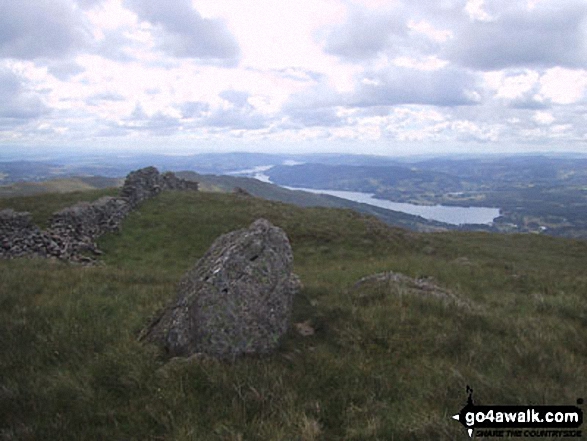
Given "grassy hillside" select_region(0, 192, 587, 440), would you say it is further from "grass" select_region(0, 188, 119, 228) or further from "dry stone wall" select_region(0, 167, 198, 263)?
"grass" select_region(0, 188, 119, 228)

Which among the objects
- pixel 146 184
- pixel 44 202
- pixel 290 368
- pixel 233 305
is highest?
pixel 146 184

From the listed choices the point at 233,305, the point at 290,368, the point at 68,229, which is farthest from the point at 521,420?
the point at 68,229

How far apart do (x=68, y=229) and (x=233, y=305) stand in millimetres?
25482

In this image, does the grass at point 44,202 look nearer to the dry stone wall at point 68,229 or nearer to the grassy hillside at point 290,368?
the dry stone wall at point 68,229

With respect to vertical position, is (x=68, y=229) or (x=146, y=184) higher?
(x=146, y=184)

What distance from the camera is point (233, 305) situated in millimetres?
7730

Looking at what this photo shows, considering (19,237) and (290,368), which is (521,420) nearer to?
(290,368)

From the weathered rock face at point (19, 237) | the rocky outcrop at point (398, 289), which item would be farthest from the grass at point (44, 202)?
the rocky outcrop at point (398, 289)

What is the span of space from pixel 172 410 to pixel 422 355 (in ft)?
14.6

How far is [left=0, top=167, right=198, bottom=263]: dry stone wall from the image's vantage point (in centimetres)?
2392

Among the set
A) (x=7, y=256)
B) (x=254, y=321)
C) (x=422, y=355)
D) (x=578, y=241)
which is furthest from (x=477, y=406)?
(x=578, y=241)

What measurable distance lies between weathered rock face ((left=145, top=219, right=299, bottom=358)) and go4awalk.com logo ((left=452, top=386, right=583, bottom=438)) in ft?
11.9

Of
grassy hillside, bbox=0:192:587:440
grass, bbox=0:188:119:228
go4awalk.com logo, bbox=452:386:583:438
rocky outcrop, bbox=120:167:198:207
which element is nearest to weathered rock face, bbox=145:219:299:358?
grassy hillside, bbox=0:192:587:440

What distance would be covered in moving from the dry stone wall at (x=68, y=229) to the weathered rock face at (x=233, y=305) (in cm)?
1817
